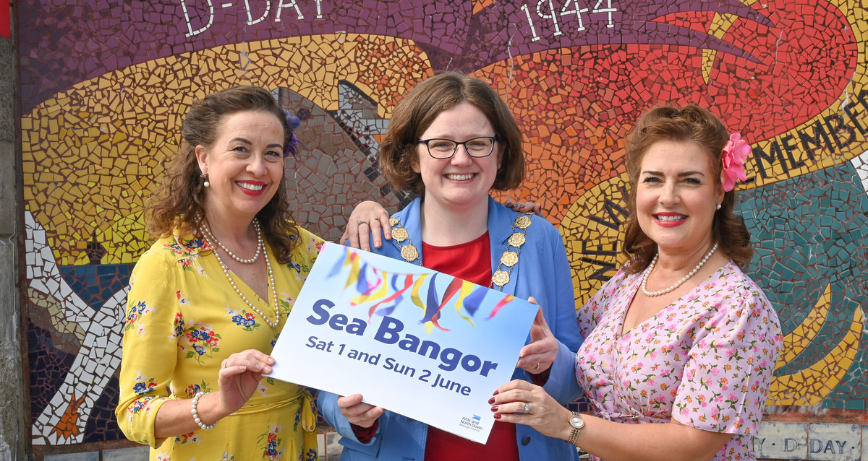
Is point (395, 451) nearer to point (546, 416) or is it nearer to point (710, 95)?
point (546, 416)

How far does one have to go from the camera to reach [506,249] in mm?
2396

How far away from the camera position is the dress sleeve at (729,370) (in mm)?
1911

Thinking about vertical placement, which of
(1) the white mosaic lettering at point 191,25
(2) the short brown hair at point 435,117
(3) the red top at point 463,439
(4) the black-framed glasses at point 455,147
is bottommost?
(3) the red top at point 463,439

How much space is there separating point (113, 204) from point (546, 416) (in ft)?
10.1

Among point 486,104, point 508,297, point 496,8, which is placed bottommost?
point 508,297

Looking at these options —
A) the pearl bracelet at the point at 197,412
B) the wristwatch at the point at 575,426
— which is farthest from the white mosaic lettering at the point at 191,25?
the wristwatch at the point at 575,426

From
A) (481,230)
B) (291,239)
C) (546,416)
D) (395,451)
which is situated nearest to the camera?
(546,416)

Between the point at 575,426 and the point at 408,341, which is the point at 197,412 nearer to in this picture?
the point at 408,341

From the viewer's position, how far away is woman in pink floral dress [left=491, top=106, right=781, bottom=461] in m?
1.93

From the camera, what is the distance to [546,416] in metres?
1.96

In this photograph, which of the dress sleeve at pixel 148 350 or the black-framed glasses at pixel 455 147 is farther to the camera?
the black-framed glasses at pixel 455 147

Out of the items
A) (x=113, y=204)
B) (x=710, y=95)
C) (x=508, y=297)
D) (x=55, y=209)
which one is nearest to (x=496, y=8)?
(x=710, y=95)

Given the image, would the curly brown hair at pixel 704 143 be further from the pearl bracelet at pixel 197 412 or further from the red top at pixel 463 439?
the pearl bracelet at pixel 197 412

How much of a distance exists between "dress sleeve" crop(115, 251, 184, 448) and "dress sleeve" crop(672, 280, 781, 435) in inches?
67.9
